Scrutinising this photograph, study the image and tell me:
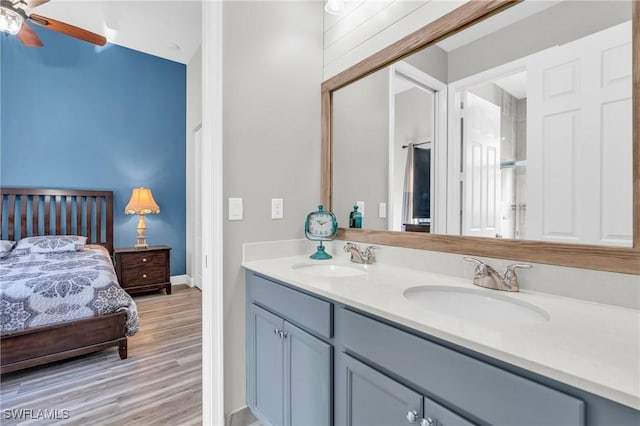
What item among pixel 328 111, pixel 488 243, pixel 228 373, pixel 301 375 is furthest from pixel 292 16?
pixel 228 373

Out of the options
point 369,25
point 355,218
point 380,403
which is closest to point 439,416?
point 380,403

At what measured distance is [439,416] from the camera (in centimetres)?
73

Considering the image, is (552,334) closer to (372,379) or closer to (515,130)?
(372,379)

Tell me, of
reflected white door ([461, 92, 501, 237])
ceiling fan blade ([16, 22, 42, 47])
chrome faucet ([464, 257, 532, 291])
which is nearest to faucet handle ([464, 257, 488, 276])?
Answer: chrome faucet ([464, 257, 532, 291])

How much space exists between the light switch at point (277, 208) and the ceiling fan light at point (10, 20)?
2381 mm

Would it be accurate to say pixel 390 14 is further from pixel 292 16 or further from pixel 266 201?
pixel 266 201

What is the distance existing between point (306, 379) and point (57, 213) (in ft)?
12.5

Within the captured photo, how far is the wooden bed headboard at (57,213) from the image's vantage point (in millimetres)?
3234

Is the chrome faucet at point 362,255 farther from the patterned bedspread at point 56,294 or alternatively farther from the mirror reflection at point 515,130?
the patterned bedspread at point 56,294

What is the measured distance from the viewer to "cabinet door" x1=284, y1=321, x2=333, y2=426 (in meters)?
1.09

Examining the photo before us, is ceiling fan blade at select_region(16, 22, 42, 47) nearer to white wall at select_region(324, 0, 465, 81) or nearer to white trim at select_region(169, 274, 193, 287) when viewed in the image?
white wall at select_region(324, 0, 465, 81)

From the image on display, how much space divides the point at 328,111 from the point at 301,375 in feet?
4.75

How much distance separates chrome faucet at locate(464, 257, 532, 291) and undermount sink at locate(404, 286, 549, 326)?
0.13 feet

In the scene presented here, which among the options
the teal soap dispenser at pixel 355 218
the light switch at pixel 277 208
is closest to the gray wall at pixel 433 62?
the teal soap dispenser at pixel 355 218
